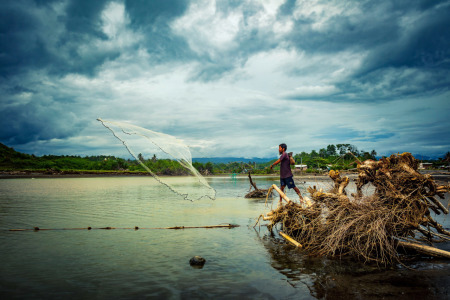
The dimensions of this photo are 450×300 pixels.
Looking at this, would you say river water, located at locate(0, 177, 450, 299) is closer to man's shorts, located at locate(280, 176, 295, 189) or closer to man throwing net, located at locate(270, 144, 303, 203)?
man's shorts, located at locate(280, 176, 295, 189)

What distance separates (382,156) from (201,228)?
6.81 m

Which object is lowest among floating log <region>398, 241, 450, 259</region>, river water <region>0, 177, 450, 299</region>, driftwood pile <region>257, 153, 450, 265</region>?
river water <region>0, 177, 450, 299</region>

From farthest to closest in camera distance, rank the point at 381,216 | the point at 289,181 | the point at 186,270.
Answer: the point at 289,181 → the point at 381,216 → the point at 186,270

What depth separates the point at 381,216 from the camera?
6.58m

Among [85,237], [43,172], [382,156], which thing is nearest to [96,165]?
[43,172]

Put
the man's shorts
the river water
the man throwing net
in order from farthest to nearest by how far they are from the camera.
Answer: the man throwing net < the man's shorts < the river water

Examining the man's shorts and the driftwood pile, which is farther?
the man's shorts

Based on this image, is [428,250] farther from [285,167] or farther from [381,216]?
[285,167]

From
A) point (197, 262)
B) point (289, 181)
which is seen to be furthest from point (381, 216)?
point (197, 262)

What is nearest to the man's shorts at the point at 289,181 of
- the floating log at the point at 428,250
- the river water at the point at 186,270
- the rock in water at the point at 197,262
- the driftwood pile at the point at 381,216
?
the river water at the point at 186,270

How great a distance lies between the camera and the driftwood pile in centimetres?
645

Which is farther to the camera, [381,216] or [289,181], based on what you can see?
[289,181]

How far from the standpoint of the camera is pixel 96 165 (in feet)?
312

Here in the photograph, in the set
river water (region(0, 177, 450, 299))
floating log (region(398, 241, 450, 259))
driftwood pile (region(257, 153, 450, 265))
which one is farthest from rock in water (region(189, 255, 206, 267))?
floating log (region(398, 241, 450, 259))
